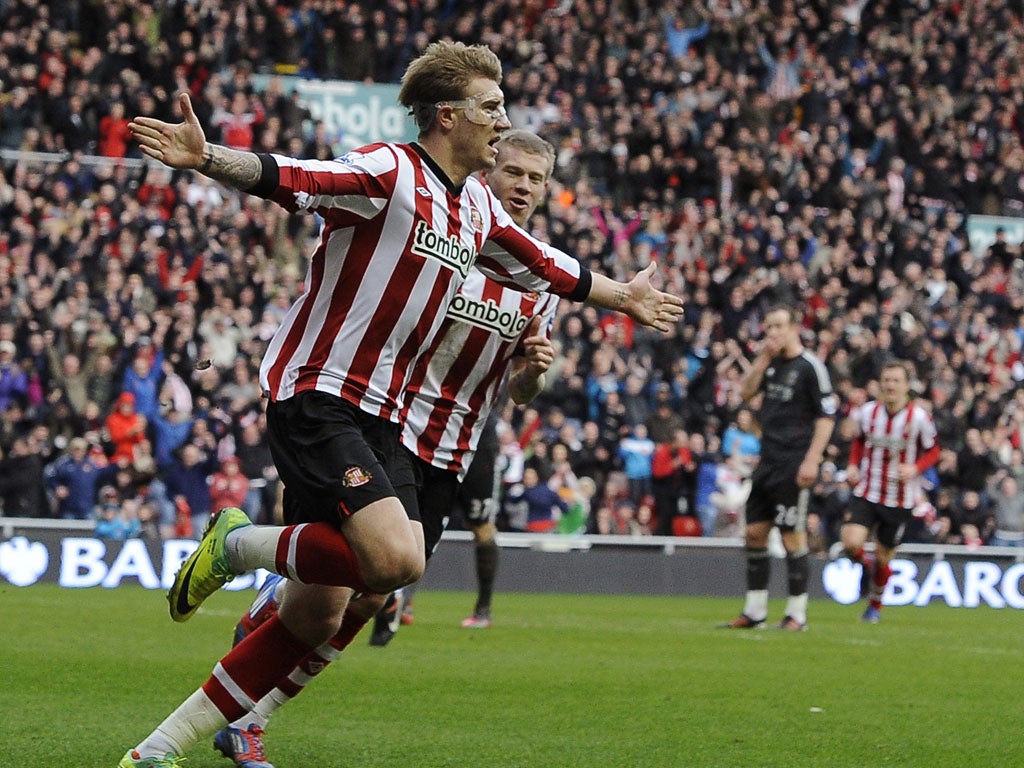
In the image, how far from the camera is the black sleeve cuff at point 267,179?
4898 millimetres

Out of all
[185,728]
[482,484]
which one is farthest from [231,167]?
[482,484]

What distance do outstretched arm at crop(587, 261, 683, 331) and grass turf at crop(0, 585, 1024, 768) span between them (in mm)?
1563

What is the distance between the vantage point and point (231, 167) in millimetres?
4832

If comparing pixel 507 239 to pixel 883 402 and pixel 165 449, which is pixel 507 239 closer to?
pixel 883 402

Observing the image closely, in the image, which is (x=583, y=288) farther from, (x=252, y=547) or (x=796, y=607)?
(x=796, y=607)

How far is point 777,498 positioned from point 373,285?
7.95m

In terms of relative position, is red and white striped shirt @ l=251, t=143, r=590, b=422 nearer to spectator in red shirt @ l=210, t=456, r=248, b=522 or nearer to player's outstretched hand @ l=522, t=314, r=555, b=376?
player's outstretched hand @ l=522, t=314, r=555, b=376

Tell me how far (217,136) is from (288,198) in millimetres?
15913

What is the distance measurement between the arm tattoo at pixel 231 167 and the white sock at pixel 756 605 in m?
8.65

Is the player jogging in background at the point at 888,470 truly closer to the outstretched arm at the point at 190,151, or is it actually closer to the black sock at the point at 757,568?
the black sock at the point at 757,568

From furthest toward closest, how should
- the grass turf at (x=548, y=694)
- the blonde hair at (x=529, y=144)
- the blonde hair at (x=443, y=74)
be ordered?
the blonde hair at (x=529, y=144)
the grass turf at (x=548, y=694)
the blonde hair at (x=443, y=74)

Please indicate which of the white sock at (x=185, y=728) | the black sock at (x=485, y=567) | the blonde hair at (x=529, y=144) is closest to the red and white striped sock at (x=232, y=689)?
the white sock at (x=185, y=728)

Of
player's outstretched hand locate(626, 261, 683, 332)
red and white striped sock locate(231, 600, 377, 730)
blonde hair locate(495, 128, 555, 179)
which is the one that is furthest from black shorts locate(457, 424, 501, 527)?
red and white striped sock locate(231, 600, 377, 730)

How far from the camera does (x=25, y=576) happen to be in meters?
15.8
